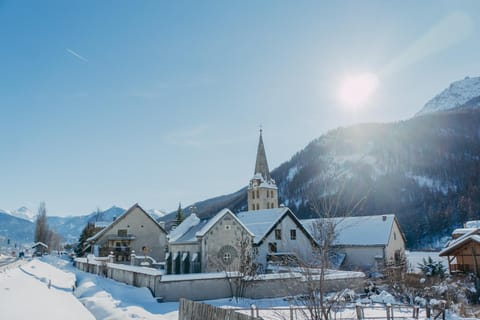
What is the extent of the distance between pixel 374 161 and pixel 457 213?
164ft

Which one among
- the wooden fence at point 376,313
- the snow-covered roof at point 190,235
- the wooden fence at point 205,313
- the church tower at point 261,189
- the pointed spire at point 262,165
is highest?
the pointed spire at point 262,165

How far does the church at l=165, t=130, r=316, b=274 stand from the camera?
3222 cm

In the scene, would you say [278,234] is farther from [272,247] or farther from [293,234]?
[293,234]

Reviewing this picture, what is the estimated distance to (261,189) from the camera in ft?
205

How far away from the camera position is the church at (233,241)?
3222cm

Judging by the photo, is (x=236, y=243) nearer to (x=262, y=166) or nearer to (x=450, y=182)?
(x=262, y=166)

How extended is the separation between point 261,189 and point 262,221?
21849 millimetres

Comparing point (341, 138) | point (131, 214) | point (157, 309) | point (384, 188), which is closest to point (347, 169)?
point (384, 188)

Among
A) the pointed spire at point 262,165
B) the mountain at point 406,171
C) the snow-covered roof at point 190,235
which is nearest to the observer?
the snow-covered roof at point 190,235

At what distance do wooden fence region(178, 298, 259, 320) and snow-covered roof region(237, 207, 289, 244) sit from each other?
81.1 ft

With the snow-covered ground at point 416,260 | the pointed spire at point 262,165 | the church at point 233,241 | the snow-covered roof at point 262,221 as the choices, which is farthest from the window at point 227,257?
the pointed spire at point 262,165

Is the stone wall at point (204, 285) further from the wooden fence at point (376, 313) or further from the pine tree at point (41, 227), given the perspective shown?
the pine tree at point (41, 227)

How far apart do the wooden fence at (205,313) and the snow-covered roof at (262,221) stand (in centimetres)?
2473

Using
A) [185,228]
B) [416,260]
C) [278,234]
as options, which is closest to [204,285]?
[185,228]
